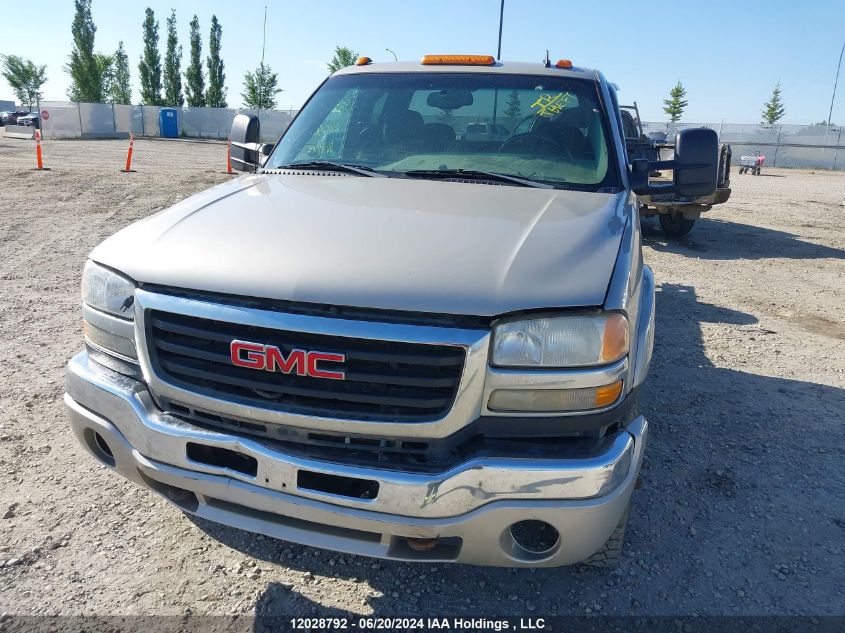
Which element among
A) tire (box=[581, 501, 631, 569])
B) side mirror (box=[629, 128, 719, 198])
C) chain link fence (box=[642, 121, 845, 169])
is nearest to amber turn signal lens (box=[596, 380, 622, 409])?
tire (box=[581, 501, 631, 569])

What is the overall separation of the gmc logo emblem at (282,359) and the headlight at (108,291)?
50cm

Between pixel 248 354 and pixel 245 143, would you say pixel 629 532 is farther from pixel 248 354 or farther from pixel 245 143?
pixel 245 143

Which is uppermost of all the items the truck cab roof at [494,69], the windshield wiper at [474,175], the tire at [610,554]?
the truck cab roof at [494,69]

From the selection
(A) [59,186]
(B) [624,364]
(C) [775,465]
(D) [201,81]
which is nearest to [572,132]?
(B) [624,364]

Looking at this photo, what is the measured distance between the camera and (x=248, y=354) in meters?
2.05

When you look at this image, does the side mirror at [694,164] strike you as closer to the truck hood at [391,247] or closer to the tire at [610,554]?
the truck hood at [391,247]

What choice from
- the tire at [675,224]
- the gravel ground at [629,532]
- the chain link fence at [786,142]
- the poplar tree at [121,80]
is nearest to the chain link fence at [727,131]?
the chain link fence at [786,142]

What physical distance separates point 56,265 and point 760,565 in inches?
293

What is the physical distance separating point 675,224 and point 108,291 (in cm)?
1036

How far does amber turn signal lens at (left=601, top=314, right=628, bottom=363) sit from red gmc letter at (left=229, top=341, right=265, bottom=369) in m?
1.07

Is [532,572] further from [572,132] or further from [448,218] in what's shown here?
[572,132]

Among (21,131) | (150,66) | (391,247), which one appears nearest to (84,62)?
(150,66)

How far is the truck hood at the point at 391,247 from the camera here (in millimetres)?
1969

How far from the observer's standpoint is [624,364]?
2.04 m
